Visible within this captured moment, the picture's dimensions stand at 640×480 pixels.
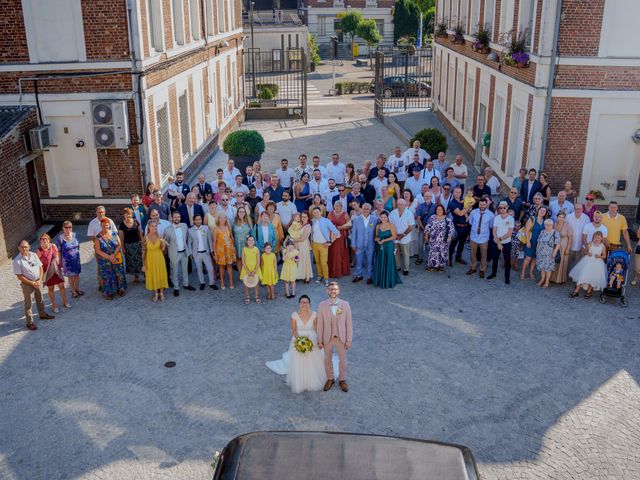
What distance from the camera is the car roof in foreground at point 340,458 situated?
17.5 feet

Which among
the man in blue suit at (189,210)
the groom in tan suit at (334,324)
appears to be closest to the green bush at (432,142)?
the man in blue suit at (189,210)

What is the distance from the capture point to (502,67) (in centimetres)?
1912

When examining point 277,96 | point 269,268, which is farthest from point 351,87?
point 269,268

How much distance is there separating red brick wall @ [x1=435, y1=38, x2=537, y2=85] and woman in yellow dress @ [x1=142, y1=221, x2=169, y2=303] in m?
9.92

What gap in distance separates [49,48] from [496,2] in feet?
42.5

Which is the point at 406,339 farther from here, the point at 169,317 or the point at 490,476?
the point at 169,317

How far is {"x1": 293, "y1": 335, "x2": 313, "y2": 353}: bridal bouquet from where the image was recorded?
9.24 m

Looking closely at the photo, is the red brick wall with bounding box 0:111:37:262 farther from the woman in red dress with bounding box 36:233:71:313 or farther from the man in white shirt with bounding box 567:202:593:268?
the man in white shirt with bounding box 567:202:593:268

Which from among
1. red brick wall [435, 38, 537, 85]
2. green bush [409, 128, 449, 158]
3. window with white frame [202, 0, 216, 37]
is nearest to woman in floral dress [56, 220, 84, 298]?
red brick wall [435, 38, 537, 85]

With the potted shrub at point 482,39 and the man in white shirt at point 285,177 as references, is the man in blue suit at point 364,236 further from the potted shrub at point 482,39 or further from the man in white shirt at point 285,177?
the potted shrub at point 482,39

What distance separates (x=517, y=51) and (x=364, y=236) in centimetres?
726

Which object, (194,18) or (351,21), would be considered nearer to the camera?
(194,18)

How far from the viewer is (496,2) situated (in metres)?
19.9

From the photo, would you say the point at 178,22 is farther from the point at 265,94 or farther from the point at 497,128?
the point at 265,94
